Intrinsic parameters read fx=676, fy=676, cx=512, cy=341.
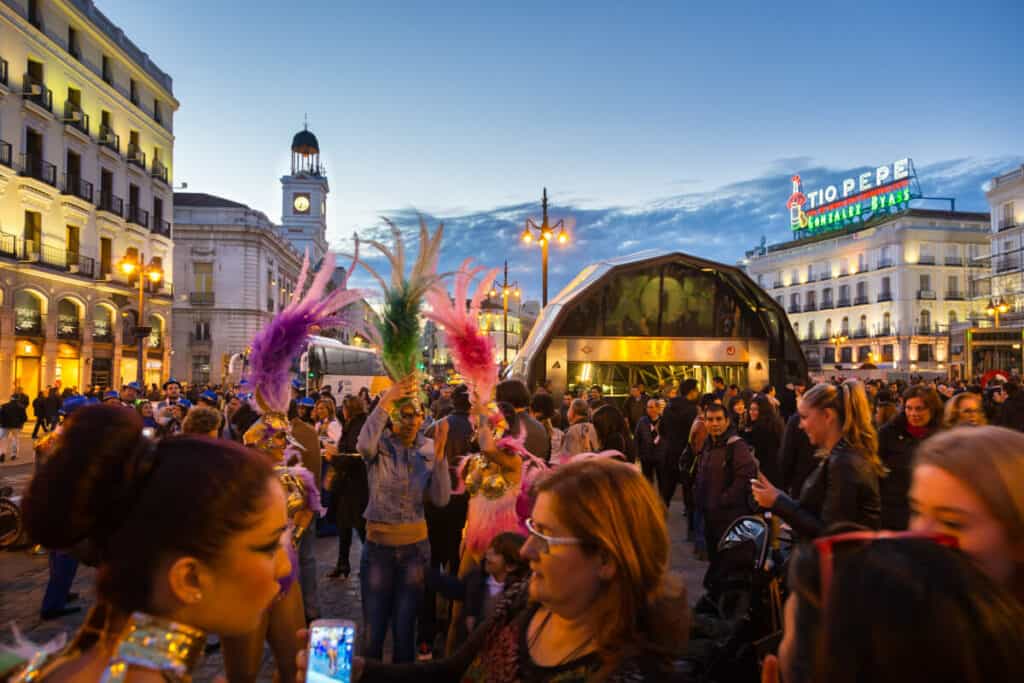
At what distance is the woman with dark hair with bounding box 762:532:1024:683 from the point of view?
3.39ft

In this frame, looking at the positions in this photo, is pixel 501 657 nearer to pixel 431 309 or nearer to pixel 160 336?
pixel 431 309

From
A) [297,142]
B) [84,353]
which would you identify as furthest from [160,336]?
[297,142]

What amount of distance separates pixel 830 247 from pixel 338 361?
54.0 metres

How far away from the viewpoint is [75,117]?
3225 cm

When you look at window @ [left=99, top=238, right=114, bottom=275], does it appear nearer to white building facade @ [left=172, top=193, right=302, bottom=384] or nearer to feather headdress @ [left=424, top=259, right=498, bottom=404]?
white building facade @ [left=172, top=193, right=302, bottom=384]

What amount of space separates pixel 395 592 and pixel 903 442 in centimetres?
415

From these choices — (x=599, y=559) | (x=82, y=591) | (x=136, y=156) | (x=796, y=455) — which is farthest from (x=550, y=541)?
(x=136, y=156)

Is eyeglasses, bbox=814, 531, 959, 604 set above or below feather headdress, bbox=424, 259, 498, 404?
below

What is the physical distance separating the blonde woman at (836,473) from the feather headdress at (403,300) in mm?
2529

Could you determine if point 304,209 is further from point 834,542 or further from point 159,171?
point 834,542

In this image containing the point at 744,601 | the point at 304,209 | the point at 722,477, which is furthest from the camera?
the point at 304,209

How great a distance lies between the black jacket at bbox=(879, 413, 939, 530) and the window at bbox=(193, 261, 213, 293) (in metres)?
54.8

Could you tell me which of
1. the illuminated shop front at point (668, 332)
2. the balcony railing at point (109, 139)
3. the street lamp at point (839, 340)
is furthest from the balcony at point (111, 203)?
the street lamp at point (839, 340)

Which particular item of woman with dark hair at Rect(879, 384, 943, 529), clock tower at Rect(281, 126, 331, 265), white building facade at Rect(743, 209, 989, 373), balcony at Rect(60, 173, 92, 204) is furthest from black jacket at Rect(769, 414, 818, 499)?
clock tower at Rect(281, 126, 331, 265)
